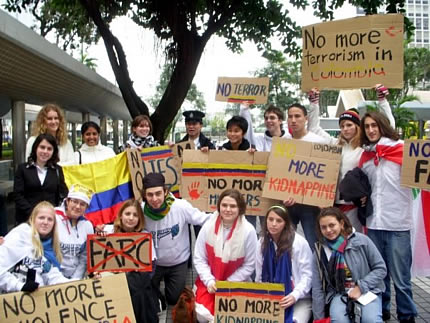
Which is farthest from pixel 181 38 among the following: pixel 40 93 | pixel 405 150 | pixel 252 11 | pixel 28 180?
pixel 405 150

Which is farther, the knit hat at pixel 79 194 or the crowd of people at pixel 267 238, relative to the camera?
the knit hat at pixel 79 194

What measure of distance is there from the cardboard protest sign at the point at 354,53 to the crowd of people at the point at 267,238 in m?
0.48

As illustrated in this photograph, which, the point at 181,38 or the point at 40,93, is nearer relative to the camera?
the point at 181,38

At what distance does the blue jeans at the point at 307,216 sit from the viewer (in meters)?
4.48

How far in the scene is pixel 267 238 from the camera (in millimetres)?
3945

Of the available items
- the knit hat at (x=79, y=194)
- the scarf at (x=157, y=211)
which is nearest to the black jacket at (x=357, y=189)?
the scarf at (x=157, y=211)

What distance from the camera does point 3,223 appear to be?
591cm

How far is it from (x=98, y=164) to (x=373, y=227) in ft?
9.34

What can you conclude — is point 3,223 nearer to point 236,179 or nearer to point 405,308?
point 236,179

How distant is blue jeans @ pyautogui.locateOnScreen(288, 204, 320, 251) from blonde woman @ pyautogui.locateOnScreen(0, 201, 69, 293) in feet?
7.29

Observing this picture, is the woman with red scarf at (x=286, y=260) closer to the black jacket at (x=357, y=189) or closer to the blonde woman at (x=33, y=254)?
the black jacket at (x=357, y=189)

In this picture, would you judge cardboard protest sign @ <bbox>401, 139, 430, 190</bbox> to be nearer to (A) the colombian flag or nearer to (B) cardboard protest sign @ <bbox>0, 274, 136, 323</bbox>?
(B) cardboard protest sign @ <bbox>0, 274, 136, 323</bbox>

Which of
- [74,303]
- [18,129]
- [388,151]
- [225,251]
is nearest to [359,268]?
[388,151]

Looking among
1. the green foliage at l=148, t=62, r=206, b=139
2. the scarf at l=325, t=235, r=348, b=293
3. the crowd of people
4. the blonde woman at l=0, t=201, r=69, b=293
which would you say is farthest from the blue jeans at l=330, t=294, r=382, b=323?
the green foliage at l=148, t=62, r=206, b=139
